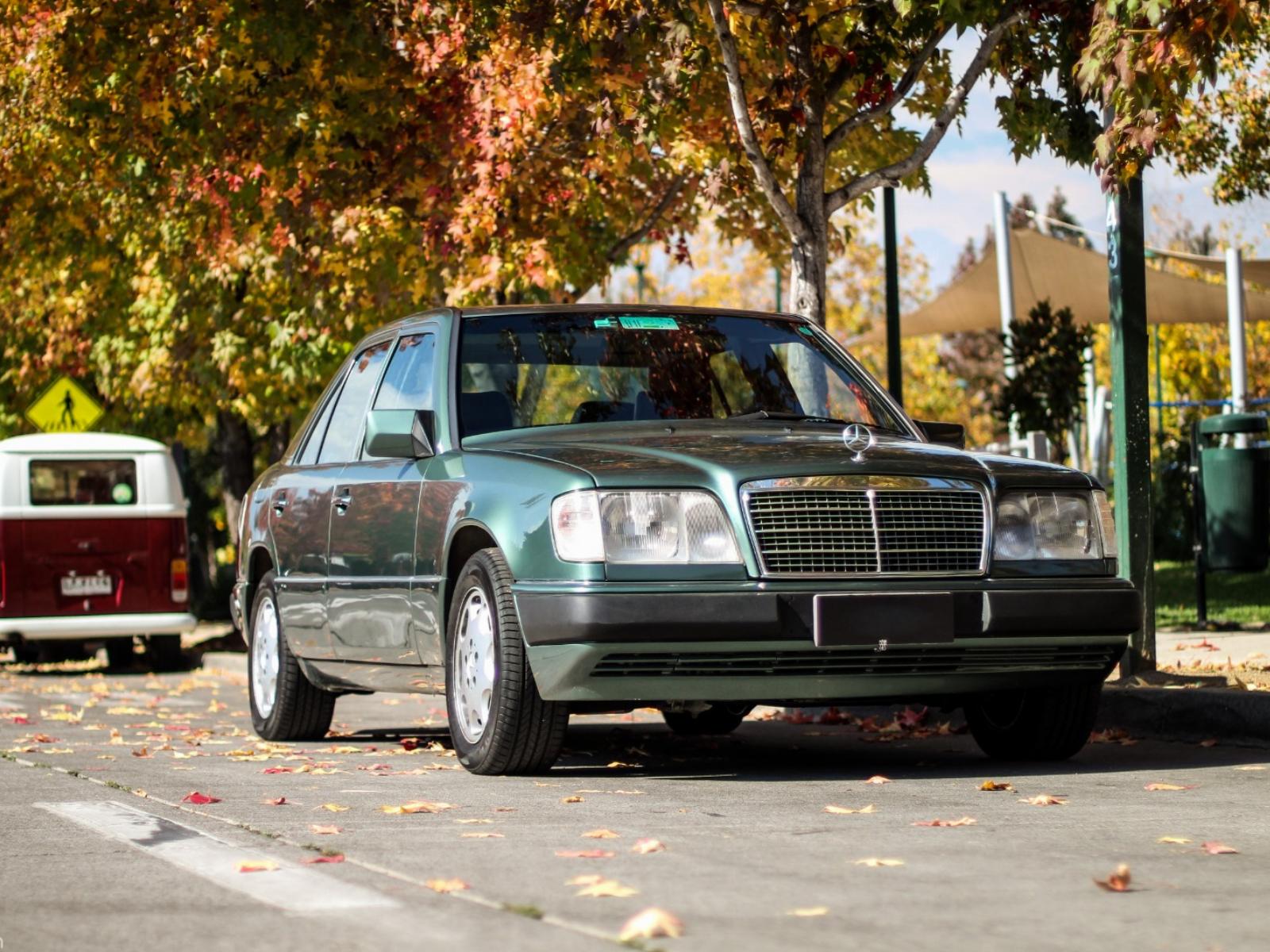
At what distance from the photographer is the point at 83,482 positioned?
20219 millimetres

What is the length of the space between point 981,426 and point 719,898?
268 feet

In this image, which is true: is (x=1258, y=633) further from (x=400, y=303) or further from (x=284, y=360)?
(x=284, y=360)

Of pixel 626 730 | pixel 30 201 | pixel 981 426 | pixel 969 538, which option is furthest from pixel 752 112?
pixel 981 426

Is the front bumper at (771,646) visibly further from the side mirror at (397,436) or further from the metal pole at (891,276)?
the metal pole at (891,276)

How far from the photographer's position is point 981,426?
85625 mm

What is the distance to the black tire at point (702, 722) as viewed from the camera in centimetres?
1044

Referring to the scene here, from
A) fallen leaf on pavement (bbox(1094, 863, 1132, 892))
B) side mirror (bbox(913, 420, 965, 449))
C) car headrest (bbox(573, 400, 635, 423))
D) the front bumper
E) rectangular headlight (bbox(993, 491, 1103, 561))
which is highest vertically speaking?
car headrest (bbox(573, 400, 635, 423))

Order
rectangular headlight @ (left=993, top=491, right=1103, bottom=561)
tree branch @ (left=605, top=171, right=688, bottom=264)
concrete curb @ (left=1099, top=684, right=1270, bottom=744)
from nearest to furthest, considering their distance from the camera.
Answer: rectangular headlight @ (left=993, top=491, right=1103, bottom=561) → concrete curb @ (left=1099, top=684, right=1270, bottom=744) → tree branch @ (left=605, top=171, right=688, bottom=264)

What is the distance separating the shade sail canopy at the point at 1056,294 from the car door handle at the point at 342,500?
1591 centimetres

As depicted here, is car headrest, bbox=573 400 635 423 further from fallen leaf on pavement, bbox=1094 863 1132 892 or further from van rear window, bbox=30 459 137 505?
van rear window, bbox=30 459 137 505

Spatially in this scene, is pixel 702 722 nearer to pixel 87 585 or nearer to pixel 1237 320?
pixel 87 585

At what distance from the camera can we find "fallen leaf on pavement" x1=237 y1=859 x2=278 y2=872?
5.66 m

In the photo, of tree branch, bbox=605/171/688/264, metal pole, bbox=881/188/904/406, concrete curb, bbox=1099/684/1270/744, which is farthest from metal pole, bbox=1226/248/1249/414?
concrete curb, bbox=1099/684/1270/744

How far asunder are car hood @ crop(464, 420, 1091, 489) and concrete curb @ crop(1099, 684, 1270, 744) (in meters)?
1.64
